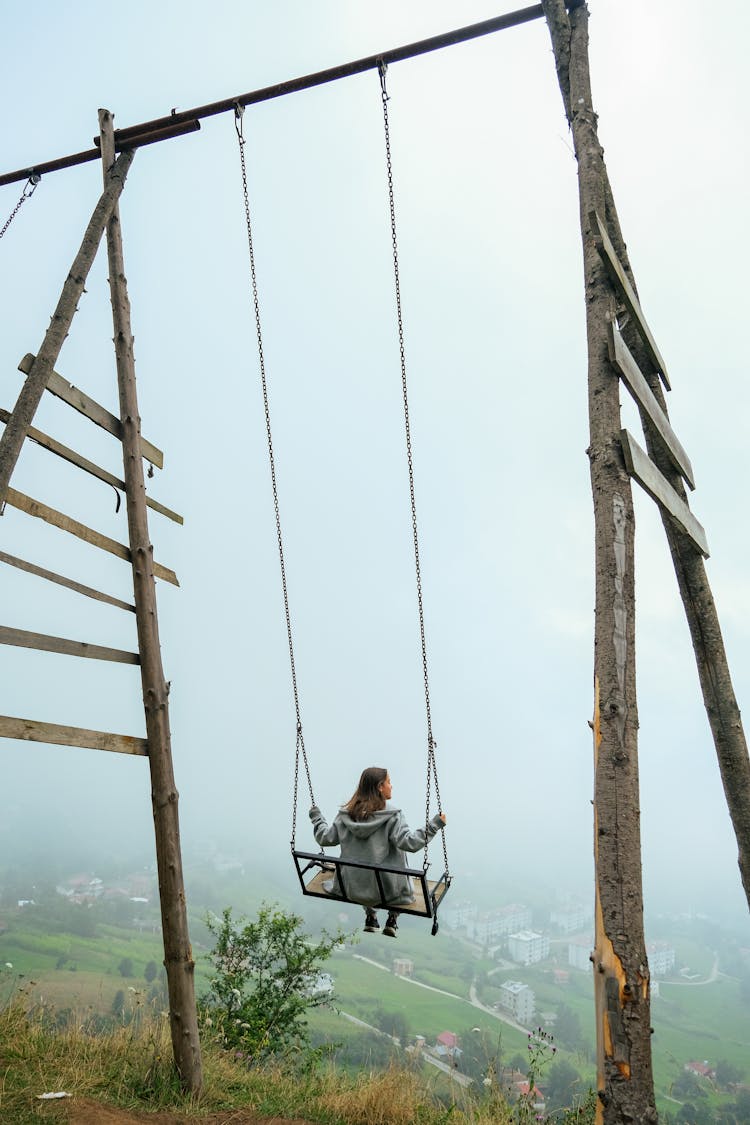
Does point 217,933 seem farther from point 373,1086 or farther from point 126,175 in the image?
point 126,175

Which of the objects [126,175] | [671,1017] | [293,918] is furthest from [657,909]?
[126,175]

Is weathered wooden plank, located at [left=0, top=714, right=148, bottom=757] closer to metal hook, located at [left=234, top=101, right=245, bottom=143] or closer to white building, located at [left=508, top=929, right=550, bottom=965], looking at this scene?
metal hook, located at [left=234, top=101, right=245, bottom=143]

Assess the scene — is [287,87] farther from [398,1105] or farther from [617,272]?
[398,1105]

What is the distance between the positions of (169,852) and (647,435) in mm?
3661

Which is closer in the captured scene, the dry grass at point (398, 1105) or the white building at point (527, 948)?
the dry grass at point (398, 1105)

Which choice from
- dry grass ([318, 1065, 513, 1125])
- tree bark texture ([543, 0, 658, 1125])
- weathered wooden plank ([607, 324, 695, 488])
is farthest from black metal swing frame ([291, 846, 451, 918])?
weathered wooden plank ([607, 324, 695, 488])

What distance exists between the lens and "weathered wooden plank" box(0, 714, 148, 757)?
11.4 ft

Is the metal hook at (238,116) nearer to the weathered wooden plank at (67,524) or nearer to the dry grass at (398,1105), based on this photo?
the weathered wooden plank at (67,524)

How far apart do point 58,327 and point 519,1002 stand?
67.9 ft

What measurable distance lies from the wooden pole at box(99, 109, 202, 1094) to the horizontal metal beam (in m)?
0.23

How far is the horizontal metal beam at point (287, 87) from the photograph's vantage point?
420 centimetres

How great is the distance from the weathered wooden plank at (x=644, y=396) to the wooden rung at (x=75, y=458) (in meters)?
2.95

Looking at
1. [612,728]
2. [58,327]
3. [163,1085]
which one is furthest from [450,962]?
[58,327]

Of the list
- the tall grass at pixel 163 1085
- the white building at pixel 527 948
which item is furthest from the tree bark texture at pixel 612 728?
the white building at pixel 527 948
